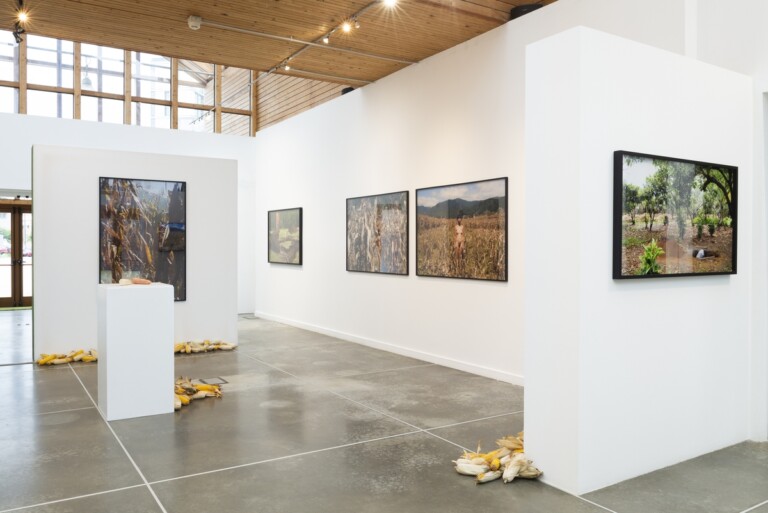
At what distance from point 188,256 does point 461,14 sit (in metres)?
5.18

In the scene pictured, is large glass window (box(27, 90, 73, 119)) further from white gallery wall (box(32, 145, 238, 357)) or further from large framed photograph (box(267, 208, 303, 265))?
white gallery wall (box(32, 145, 238, 357))

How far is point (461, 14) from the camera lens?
6773 mm

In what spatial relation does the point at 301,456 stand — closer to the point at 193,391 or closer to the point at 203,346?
the point at 193,391

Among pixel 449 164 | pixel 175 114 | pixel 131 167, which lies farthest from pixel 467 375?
pixel 175 114

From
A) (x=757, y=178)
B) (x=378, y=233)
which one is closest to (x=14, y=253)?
(x=378, y=233)

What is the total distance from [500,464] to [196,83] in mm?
12491

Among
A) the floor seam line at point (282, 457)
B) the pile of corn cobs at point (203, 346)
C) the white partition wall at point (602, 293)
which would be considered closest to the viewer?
the white partition wall at point (602, 293)

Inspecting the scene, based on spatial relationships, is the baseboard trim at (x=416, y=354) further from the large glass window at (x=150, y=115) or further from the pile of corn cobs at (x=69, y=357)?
the large glass window at (x=150, y=115)

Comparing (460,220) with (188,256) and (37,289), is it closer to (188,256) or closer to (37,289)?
(188,256)

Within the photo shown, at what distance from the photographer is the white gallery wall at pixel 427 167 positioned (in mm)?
6660

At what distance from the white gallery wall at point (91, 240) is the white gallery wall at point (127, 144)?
1.48 m

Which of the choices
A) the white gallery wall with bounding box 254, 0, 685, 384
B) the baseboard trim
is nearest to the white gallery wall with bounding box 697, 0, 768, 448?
the white gallery wall with bounding box 254, 0, 685, 384

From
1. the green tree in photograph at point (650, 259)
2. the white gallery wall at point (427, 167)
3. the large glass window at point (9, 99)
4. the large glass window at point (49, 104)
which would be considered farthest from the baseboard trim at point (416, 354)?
the large glass window at point (9, 99)

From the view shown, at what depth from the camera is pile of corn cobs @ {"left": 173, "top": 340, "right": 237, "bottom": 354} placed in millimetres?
8633
